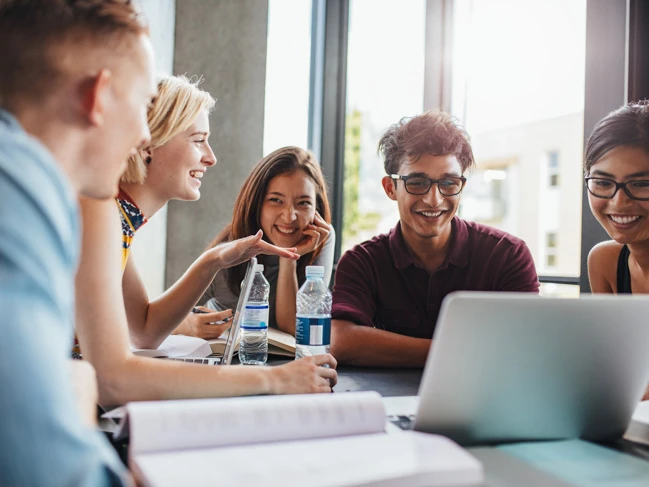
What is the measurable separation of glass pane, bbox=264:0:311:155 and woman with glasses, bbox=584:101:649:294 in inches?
95.9

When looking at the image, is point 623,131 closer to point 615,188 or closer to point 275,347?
point 615,188

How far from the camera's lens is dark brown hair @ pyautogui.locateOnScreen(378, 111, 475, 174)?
170cm

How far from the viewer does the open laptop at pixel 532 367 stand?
64 centimetres

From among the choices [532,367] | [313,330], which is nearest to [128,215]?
[313,330]

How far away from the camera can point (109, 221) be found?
92cm

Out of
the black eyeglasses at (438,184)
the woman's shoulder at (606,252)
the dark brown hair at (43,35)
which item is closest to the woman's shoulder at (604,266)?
the woman's shoulder at (606,252)

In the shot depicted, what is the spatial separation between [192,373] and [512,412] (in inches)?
18.9

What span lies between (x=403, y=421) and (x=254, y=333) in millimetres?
646

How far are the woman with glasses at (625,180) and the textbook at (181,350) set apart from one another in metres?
1.04

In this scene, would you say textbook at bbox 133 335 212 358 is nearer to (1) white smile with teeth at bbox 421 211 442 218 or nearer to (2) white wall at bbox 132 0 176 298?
(1) white smile with teeth at bbox 421 211 442 218

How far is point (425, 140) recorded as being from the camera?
1.70 m

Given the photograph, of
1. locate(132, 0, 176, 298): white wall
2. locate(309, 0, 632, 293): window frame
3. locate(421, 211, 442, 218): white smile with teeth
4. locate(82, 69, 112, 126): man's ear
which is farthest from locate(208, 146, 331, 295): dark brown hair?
locate(82, 69, 112, 126): man's ear

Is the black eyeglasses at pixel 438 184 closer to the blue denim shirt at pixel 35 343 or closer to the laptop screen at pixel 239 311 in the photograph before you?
the laptop screen at pixel 239 311

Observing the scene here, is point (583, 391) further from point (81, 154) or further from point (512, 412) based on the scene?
point (81, 154)
